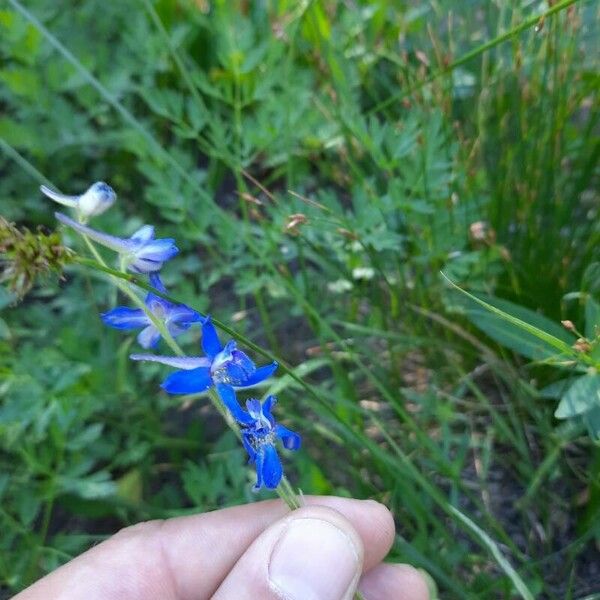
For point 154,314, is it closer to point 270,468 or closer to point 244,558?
point 270,468

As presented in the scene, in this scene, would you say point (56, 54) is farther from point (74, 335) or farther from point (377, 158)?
point (377, 158)

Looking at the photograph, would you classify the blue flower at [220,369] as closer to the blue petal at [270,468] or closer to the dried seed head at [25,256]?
the blue petal at [270,468]

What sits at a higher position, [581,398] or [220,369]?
[220,369]

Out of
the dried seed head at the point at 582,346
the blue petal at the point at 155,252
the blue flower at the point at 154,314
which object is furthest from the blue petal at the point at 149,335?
the dried seed head at the point at 582,346

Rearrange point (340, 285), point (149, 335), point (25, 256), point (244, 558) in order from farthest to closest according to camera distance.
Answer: point (340, 285) → point (244, 558) → point (149, 335) → point (25, 256)

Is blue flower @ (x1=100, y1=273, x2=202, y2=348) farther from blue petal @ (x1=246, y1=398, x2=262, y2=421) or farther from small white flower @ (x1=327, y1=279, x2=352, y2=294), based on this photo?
small white flower @ (x1=327, y1=279, x2=352, y2=294)

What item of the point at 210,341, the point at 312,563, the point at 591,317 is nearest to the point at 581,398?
the point at 591,317
